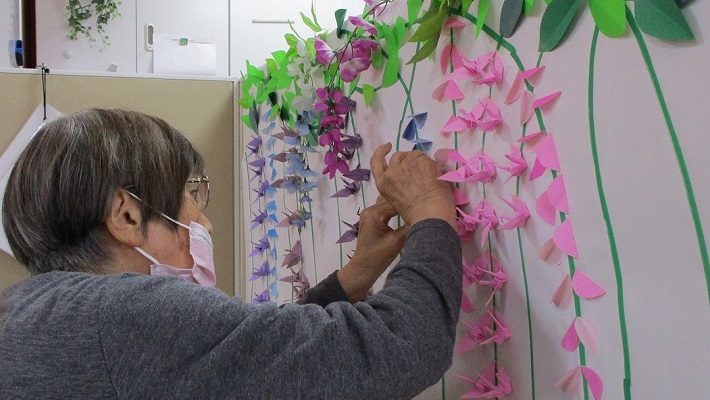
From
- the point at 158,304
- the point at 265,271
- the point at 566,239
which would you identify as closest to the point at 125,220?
the point at 158,304

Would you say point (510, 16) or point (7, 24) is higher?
point (7, 24)

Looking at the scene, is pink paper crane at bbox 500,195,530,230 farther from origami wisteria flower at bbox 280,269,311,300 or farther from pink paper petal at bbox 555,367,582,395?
origami wisteria flower at bbox 280,269,311,300

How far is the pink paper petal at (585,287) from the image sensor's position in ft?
2.21

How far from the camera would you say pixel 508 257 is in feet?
2.67

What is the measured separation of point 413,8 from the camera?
93cm

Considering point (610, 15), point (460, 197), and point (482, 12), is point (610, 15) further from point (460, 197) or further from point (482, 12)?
point (460, 197)

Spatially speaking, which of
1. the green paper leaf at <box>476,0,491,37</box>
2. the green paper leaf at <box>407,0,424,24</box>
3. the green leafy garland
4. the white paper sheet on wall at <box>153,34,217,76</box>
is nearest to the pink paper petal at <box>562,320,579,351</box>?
the green paper leaf at <box>476,0,491,37</box>

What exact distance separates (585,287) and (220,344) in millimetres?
349

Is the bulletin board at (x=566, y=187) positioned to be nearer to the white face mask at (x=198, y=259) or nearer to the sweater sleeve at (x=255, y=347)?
the sweater sleeve at (x=255, y=347)

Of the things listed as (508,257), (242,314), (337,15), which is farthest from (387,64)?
(242,314)

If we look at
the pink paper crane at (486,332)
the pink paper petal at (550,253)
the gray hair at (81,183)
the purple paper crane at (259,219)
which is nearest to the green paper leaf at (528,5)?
the pink paper petal at (550,253)

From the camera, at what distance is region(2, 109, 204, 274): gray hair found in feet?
2.76

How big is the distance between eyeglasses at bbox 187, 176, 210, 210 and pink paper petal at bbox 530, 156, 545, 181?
1.49ft

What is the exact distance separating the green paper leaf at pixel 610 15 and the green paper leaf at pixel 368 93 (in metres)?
0.49
